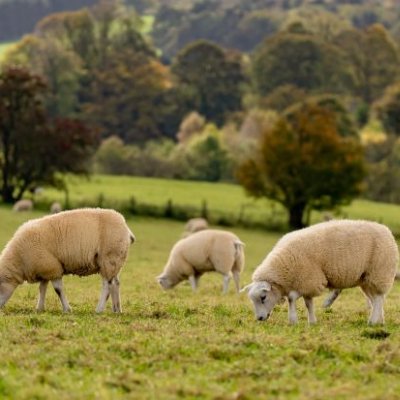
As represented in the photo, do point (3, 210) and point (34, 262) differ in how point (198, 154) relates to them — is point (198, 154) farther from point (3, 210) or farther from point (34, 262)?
point (34, 262)

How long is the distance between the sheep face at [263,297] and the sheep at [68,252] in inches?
102

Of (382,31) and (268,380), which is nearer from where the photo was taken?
(268,380)

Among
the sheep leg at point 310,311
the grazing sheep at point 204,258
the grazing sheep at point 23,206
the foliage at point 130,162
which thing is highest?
the sheep leg at point 310,311

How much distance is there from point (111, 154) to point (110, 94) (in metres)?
31.5

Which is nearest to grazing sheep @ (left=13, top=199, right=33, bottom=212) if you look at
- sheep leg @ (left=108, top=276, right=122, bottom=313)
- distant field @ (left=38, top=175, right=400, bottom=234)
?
distant field @ (left=38, top=175, right=400, bottom=234)

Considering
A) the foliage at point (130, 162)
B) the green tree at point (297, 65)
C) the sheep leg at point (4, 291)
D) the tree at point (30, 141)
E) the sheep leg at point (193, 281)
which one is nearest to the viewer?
the sheep leg at point (4, 291)

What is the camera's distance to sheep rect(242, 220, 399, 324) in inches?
604

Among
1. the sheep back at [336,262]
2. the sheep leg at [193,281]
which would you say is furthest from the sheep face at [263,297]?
the sheep leg at [193,281]

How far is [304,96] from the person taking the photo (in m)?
108

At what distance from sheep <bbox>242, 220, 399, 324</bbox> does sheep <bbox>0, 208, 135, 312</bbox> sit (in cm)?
261

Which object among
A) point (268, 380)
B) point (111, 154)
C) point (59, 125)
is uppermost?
point (268, 380)

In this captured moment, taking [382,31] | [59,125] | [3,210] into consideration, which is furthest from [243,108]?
[3,210]

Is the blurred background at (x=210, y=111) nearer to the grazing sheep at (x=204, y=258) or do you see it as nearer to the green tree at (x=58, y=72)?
the green tree at (x=58, y=72)

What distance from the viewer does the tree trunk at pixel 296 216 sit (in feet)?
185
